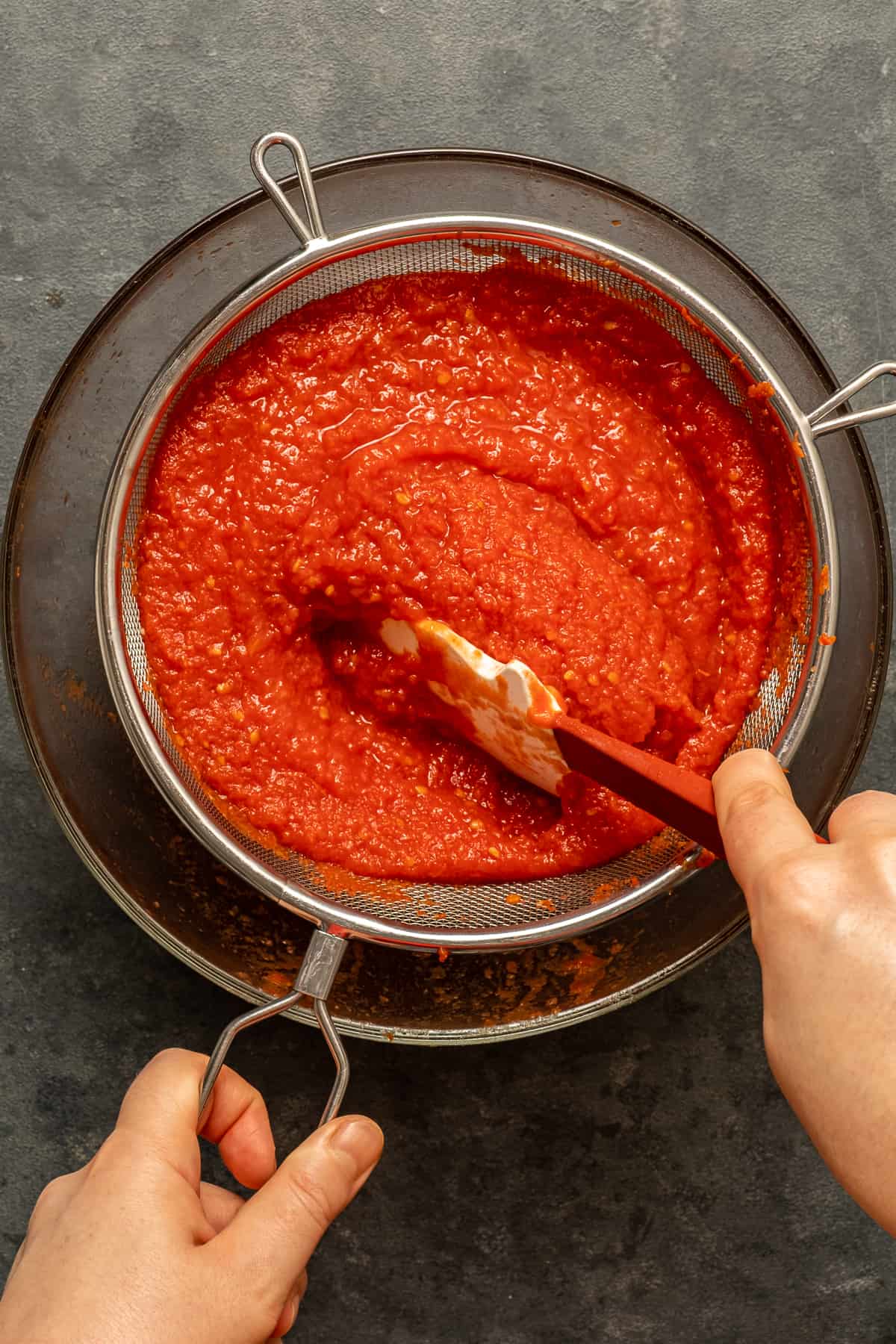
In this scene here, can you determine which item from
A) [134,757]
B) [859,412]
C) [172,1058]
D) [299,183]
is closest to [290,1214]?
[172,1058]

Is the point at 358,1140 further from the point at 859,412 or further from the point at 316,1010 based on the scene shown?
the point at 859,412

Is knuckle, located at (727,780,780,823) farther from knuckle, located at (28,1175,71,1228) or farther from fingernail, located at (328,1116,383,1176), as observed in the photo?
knuckle, located at (28,1175,71,1228)

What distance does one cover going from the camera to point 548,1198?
7.91 feet

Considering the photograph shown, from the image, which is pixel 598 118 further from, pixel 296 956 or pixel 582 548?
pixel 296 956

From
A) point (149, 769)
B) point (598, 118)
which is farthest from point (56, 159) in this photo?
point (149, 769)

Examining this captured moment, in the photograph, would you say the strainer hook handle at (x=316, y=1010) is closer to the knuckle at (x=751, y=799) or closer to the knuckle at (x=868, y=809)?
the knuckle at (x=751, y=799)

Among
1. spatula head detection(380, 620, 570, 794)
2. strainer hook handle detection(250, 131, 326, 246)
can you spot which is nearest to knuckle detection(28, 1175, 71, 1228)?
spatula head detection(380, 620, 570, 794)

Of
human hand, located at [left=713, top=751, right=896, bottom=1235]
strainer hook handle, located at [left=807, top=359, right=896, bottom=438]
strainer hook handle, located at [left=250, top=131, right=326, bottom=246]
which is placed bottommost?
human hand, located at [left=713, top=751, right=896, bottom=1235]

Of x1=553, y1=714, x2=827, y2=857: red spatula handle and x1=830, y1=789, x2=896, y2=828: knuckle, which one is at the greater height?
x1=830, y1=789, x2=896, y2=828: knuckle

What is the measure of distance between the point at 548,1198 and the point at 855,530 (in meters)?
1.65

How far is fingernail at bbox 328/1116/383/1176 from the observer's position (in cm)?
169

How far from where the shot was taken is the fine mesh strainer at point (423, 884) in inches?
79.4

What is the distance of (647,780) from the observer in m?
1.79

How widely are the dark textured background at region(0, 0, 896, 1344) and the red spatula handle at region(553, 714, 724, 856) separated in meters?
0.76
